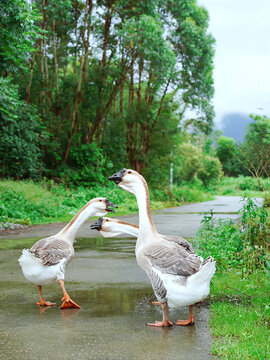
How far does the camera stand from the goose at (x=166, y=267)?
3.88m

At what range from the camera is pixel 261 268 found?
6293 mm

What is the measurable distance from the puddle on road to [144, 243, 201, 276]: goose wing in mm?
635

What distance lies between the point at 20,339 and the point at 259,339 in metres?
2.21

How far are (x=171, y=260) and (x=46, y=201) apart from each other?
1470cm

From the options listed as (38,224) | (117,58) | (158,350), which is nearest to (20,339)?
(158,350)

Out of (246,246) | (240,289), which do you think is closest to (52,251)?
(240,289)

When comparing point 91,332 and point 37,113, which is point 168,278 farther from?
point 37,113

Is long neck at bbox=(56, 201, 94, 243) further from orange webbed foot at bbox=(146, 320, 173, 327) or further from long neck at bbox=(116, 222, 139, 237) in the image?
orange webbed foot at bbox=(146, 320, 173, 327)

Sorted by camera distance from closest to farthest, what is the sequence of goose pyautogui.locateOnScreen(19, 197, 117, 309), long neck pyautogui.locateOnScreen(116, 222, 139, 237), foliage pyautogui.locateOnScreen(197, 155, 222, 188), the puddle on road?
the puddle on road < goose pyautogui.locateOnScreen(19, 197, 117, 309) < long neck pyautogui.locateOnScreen(116, 222, 139, 237) < foliage pyautogui.locateOnScreen(197, 155, 222, 188)

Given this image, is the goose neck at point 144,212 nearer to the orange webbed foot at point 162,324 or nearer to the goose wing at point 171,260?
the goose wing at point 171,260

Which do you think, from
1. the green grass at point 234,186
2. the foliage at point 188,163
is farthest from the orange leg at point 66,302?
the green grass at point 234,186

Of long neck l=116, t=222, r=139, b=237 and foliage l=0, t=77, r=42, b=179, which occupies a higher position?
foliage l=0, t=77, r=42, b=179

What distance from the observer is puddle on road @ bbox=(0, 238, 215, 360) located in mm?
3666

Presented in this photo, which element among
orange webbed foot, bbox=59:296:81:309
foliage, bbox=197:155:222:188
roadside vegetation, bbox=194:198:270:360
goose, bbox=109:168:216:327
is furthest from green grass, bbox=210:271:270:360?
foliage, bbox=197:155:222:188
